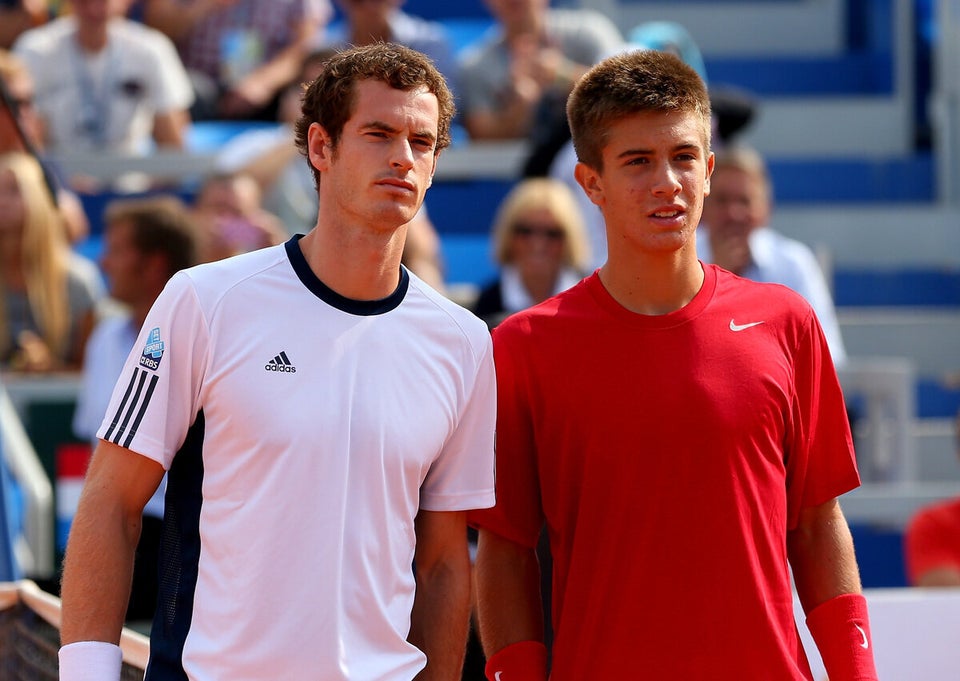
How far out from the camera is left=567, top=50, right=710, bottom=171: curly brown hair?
2.87 metres

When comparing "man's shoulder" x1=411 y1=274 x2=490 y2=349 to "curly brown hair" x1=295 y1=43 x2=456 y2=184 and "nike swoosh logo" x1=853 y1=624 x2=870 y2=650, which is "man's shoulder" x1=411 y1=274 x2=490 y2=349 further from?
"nike swoosh logo" x1=853 y1=624 x2=870 y2=650

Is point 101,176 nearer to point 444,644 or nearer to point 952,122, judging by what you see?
point 952,122

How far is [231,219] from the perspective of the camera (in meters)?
7.26

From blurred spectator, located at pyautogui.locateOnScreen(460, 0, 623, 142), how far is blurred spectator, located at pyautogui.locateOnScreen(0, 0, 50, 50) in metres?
2.77

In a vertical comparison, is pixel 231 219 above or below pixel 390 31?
below

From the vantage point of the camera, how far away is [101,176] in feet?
27.4

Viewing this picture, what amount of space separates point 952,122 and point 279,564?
7.99 metres

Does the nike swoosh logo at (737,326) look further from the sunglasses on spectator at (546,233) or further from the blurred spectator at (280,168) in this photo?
the blurred spectator at (280,168)

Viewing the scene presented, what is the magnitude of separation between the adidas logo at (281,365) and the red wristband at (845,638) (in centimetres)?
103

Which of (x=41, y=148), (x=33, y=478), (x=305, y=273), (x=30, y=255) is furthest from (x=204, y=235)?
(x=305, y=273)

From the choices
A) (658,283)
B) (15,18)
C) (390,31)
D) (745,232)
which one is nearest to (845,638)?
(658,283)

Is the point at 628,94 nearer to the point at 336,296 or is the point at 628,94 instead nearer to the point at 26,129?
the point at 336,296

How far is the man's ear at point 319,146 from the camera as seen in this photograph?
9.16ft

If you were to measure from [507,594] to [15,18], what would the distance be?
7.67m
